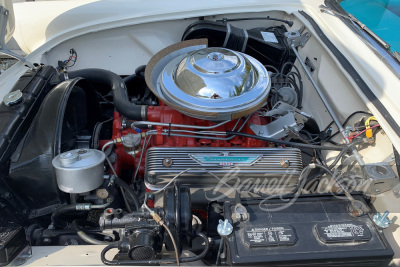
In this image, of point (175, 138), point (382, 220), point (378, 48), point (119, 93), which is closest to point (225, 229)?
point (382, 220)

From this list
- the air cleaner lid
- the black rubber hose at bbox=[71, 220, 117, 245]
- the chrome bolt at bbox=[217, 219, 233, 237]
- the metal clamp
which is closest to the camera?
the chrome bolt at bbox=[217, 219, 233, 237]

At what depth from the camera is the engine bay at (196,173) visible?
89 cm

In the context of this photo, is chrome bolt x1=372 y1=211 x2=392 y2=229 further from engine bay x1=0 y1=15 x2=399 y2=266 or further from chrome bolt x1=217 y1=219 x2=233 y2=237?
chrome bolt x1=217 y1=219 x2=233 y2=237

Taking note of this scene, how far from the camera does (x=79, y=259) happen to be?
0.91 meters

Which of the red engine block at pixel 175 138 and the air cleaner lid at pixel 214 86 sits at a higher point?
the air cleaner lid at pixel 214 86

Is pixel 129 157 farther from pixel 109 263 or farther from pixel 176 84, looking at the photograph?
pixel 109 263

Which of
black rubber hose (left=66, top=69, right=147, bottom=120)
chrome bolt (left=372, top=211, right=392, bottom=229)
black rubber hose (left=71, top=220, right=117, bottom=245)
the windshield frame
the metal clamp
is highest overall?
the windshield frame

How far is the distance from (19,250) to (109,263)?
1.00 feet

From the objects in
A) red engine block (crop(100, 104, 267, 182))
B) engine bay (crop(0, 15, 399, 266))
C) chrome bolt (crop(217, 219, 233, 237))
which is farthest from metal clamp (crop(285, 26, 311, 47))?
chrome bolt (crop(217, 219, 233, 237))

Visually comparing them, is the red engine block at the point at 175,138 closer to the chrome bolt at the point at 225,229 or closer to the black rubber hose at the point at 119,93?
the black rubber hose at the point at 119,93

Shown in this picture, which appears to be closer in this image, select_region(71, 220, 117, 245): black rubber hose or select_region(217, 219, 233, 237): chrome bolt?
select_region(217, 219, 233, 237): chrome bolt

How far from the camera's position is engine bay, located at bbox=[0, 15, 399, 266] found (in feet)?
2.93

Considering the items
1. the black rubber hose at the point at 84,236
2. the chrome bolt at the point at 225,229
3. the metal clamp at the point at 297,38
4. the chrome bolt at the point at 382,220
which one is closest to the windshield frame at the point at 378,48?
the metal clamp at the point at 297,38

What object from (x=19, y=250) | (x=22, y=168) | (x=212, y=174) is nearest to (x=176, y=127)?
(x=212, y=174)
